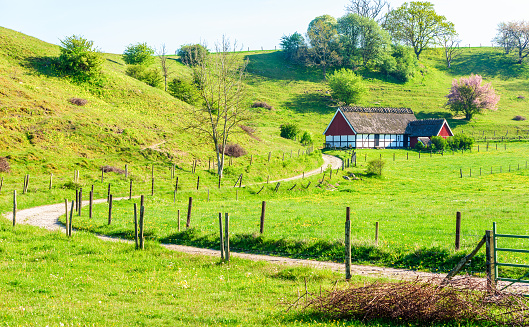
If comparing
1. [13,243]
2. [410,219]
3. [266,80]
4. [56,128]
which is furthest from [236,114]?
[266,80]

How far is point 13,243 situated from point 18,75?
5014 cm

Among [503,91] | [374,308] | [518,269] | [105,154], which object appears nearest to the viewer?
[374,308]

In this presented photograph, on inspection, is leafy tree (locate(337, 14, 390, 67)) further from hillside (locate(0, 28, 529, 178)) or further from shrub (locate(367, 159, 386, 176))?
shrub (locate(367, 159, 386, 176))

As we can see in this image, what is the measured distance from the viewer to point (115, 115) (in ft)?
192

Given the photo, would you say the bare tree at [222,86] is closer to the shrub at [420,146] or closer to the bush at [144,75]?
the bush at [144,75]

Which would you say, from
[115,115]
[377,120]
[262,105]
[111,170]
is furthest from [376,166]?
[262,105]

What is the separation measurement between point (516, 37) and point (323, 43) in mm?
75300

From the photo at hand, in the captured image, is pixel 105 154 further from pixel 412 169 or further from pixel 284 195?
pixel 412 169

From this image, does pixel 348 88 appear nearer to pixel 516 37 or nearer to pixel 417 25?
pixel 417 25

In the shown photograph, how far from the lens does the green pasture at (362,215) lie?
16453 mm

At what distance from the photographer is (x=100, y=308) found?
34.4 feet

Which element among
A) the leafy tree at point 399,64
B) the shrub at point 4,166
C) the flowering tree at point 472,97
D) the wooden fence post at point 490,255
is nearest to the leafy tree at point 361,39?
the leafy tree at point 399,64

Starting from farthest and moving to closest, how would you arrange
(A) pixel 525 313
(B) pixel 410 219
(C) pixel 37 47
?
(C) pixel 37 47, (B) pixel 410 219, (A) pixel 525 313

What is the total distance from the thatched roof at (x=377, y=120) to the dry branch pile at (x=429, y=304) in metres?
70.6
